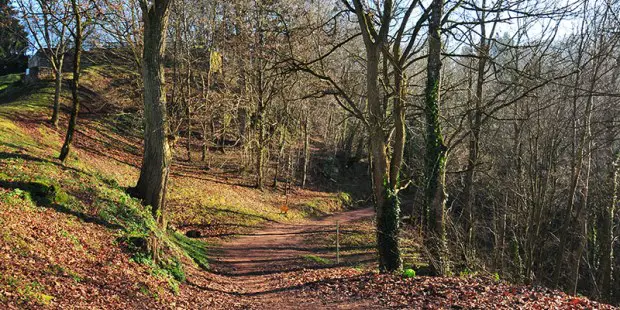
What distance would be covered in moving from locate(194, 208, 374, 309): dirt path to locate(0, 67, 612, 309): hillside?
0.04 meters

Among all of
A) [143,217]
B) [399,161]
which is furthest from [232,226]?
[399,161]

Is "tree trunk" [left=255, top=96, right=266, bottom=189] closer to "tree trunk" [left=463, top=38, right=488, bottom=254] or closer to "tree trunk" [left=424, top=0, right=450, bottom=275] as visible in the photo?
"tree trunk" [left=463, top=38, right=488, bottom=254]

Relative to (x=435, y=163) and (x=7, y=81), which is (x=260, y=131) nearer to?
(x=435, y=163)

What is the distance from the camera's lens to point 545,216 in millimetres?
15906

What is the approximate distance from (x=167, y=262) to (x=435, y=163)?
242 inches

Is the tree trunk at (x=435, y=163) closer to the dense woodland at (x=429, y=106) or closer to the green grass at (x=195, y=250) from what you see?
the dense woodland at (x=429, y=106)

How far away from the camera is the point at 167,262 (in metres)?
8.67

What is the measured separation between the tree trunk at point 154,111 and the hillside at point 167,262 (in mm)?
650

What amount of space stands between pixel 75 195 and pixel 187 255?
3.27 m

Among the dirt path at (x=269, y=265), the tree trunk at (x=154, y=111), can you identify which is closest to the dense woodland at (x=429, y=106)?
the tree trunk at (x=154, y=111)

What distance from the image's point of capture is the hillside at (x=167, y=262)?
226 inches

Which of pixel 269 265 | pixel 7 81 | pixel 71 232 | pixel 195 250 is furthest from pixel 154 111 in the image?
pixel 7 81

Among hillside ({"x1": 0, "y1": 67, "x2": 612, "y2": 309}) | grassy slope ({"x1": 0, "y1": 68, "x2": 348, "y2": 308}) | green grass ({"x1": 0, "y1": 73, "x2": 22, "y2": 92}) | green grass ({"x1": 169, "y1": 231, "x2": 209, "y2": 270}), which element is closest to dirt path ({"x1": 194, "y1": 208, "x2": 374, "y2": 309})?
hillside ({"x1": 0, "y1": 67, "x2": 612, "y2": 309})

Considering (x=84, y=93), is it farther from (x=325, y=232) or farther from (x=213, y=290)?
(x=213, y=290)
